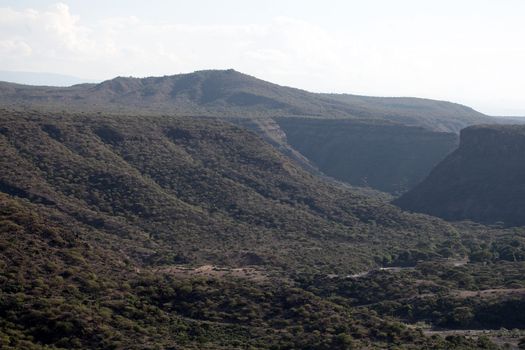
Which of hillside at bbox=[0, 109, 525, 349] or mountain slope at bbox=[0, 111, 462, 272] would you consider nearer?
hillside at bbox=[0, 109, 525, 349]

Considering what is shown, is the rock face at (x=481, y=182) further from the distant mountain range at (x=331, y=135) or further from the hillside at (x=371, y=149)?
the hillside at (x=371, y=149)

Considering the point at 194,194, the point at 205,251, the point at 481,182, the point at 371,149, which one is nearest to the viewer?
the point at 205,251

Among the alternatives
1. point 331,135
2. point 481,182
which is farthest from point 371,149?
point 481,182

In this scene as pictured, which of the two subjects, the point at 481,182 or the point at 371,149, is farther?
the point at 371,149

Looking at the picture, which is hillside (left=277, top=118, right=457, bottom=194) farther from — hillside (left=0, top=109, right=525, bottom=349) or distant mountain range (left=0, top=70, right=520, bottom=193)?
hillside (left=0, top=109, right=525, bottom=349)

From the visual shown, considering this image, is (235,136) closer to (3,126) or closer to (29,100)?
(3,126)

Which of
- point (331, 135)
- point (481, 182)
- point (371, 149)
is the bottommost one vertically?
point (481, 182)

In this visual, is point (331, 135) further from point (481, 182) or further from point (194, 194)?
point (194, 194)

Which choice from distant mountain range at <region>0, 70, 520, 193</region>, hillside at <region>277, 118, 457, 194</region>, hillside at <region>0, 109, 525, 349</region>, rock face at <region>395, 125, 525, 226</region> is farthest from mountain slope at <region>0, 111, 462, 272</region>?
hillside at <region>277, 118, 457, 194</region>

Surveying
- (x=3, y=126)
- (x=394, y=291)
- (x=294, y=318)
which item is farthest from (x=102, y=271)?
(x=3, y=126)
